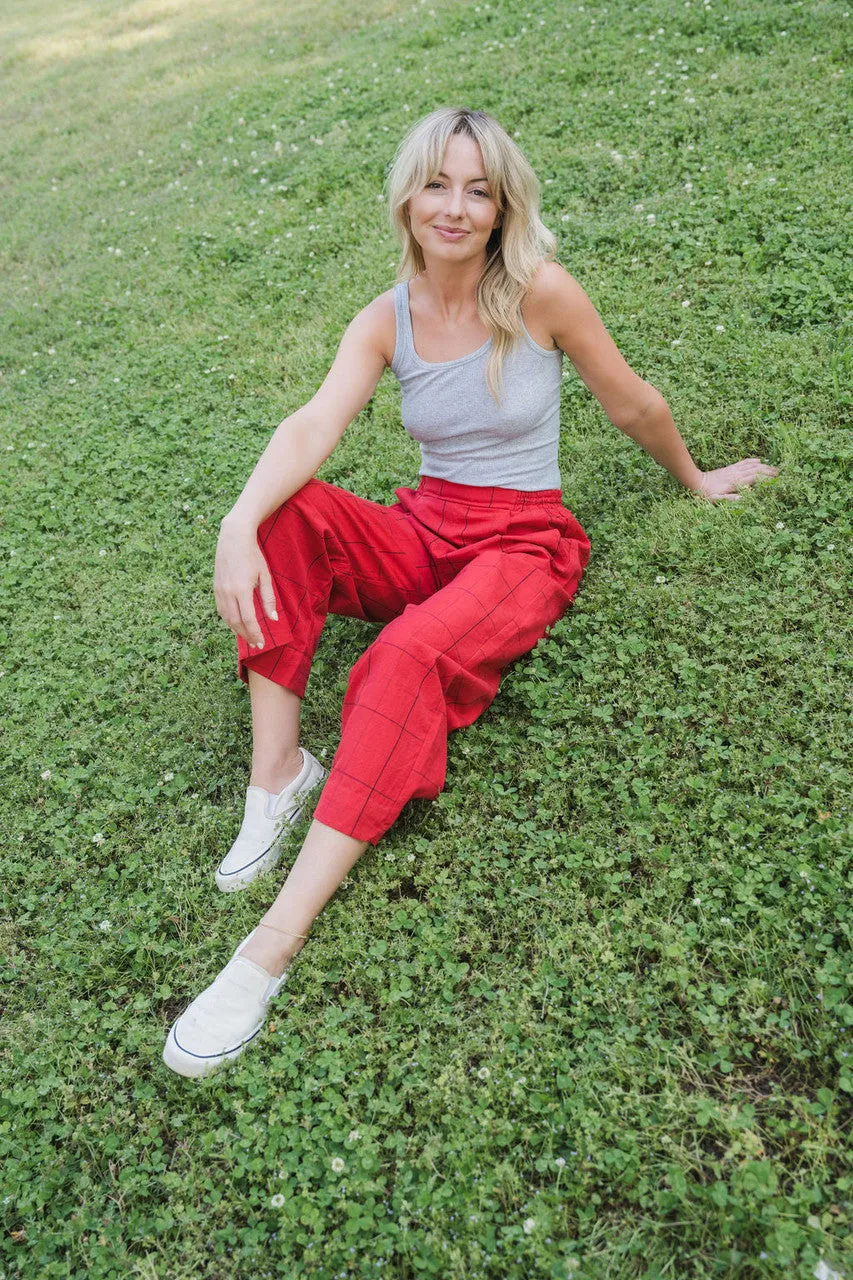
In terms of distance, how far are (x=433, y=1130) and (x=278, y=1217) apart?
1.32ft

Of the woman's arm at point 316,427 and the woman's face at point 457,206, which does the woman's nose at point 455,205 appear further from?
the woman's arm at point 316,427

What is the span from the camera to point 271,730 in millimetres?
3201

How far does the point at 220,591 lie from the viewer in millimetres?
2938


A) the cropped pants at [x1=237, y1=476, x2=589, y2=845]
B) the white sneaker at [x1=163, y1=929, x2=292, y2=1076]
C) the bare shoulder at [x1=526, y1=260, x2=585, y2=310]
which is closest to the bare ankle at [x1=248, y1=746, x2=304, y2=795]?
the cropped pants at [x1=237, y1=476, x2=589, y2=845]

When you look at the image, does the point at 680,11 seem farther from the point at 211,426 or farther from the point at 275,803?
the point at 275,803

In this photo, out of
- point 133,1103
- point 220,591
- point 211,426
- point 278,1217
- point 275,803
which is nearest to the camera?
point 278,1217

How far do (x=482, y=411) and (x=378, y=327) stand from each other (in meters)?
0.46

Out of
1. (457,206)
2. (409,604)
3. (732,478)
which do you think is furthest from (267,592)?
(732,478)

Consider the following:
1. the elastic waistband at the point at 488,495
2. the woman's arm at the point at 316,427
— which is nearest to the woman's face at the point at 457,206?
the woman's arm at the point at 316,427

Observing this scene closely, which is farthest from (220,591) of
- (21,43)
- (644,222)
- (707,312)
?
(21,43)

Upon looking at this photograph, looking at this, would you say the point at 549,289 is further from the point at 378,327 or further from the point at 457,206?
the point at 378,327

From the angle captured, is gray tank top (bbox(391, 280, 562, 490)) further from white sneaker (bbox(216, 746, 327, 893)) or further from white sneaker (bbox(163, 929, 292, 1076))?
white sneaker (bbox(163, 929, 292, 1076))

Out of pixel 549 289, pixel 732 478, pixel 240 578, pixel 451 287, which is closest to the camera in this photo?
pixel 240 578

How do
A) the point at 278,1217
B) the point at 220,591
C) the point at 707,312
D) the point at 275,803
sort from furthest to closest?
the point at 707,312, the point at 275,803, the point at 220,591, the point at 278,1217
